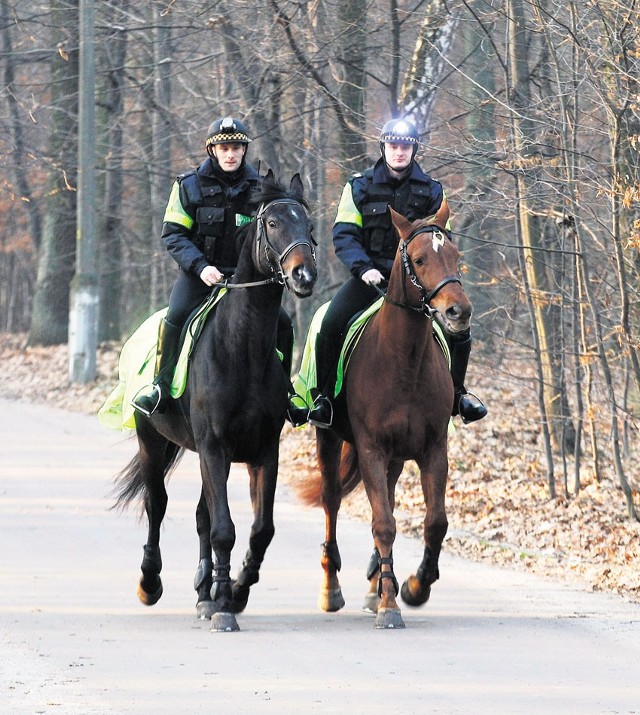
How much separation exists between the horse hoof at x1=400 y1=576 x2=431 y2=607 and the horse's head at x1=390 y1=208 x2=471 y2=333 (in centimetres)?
173

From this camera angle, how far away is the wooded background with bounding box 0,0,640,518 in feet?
36.8

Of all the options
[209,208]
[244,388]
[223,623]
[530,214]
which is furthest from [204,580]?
[530,214]

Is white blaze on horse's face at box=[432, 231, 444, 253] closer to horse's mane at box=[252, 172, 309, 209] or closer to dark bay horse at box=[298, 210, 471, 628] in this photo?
dark bay horse at box=[298, 210, 471, 628]

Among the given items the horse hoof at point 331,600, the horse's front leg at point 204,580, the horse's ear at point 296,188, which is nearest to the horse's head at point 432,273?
the horse's ear at point 296,188

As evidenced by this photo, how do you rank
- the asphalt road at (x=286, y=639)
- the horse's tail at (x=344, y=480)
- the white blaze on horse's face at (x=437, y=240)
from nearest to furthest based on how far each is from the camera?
the asphalt road at (x=286, y=639) → the white blaze on horse's face at (x=437, y=240) → the horse's tail at (x=344, y=480)

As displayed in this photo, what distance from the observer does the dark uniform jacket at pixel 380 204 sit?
29.8ft

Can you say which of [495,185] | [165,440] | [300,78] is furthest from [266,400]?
[300,78]

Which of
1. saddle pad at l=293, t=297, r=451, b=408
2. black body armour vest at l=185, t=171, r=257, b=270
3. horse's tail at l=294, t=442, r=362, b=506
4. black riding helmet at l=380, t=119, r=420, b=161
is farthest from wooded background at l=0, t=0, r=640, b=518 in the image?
black body armour vest at l=185, t=171, r=257, b=270

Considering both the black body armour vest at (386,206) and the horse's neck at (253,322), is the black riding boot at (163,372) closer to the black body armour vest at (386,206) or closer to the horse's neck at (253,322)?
the horse's neck at (253,322)

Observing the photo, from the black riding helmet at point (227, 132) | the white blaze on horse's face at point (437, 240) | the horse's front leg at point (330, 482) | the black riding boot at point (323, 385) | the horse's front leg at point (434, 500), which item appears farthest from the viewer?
the horse's front leg at point (330, 482)

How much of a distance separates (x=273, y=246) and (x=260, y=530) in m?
1.83

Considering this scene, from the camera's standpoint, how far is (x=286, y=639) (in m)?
7.82

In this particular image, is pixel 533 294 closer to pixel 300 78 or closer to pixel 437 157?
pixel 437 157

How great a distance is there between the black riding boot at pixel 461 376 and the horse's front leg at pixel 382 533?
3.33ft
